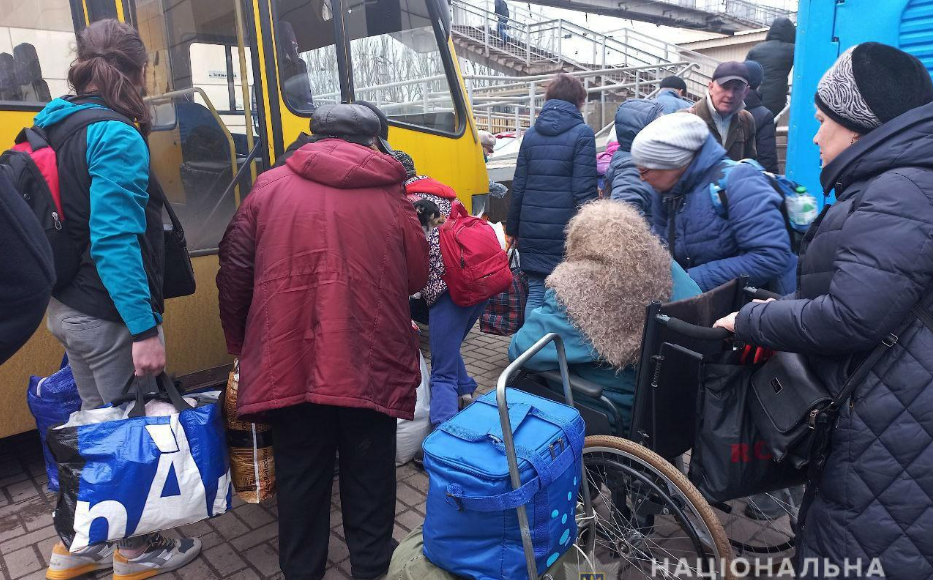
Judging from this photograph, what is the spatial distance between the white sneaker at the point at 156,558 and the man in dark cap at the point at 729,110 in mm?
3778

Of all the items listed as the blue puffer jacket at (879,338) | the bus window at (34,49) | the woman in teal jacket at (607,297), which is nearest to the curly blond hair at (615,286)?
the woman in teal jacket at (607,297)

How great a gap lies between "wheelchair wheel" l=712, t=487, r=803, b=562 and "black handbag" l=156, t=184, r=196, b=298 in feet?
7.50

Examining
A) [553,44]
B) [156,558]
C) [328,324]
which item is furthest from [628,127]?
[553,44]

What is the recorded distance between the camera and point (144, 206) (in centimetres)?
219

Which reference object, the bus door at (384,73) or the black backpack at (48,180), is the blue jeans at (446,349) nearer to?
the bus door at (384,73)

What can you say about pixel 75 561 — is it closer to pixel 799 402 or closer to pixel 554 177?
pixel 799 402

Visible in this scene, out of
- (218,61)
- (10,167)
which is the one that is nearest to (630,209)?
(10,167)

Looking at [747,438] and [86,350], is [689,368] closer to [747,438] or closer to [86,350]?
[747,438]

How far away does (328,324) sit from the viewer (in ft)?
7.00

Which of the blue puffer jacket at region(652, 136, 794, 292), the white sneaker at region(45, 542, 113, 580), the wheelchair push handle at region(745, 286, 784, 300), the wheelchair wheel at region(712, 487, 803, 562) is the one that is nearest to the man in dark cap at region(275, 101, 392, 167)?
the blue puffer jacket at region(652, 136, 794, 292)

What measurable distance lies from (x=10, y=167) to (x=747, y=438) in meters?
2.52

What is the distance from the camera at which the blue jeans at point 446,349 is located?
343cm

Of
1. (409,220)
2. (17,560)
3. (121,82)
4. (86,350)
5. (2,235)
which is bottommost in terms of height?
(17,560)

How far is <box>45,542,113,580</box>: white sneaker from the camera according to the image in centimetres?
250
